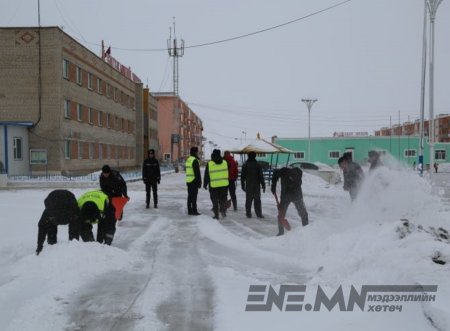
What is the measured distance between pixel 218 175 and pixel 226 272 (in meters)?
5.99

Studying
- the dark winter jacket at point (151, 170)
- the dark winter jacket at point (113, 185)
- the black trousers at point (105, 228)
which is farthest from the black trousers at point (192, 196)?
the black trousers at point (105, 228)

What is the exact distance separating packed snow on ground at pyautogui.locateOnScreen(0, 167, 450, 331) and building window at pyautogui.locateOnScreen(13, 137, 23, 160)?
20493 millimetres

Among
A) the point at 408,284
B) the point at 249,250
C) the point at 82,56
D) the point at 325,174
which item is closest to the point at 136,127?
the point at 82,56

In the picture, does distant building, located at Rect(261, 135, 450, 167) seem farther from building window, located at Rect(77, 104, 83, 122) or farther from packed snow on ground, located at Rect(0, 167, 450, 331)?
packed snow on ground, located at Rect(0, 167, 450, 331)

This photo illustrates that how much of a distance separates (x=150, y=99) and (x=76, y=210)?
55500 millimetres

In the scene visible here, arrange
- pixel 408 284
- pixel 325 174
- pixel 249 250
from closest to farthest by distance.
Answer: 1. pixel 408 284
2. pixel 249 250
3. pixel 325 174

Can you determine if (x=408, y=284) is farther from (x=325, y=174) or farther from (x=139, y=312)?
(x=325, y=174)

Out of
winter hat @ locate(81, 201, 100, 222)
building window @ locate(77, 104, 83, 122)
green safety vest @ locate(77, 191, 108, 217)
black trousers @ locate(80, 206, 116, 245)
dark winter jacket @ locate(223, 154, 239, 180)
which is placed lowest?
black trousers @ locate(80, 206, 116, 245)

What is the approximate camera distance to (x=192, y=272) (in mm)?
6328

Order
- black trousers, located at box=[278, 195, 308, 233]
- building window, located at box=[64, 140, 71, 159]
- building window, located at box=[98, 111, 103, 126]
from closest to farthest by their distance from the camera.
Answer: black trousers, located at box=[278, 195, 308, 233]
building window, located at box=[64, 140, 71, 159]
building window, located at box=[98, 111, 103, 126]

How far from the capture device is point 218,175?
473 inches

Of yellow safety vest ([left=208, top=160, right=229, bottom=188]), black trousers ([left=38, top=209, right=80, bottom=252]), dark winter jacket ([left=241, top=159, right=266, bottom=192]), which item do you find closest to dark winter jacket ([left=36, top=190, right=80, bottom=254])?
black trousers ([left=38, top=209, right=80, bottom=252])

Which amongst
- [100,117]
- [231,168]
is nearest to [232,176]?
[231,168]

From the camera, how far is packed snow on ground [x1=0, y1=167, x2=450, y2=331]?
4.30 metres
